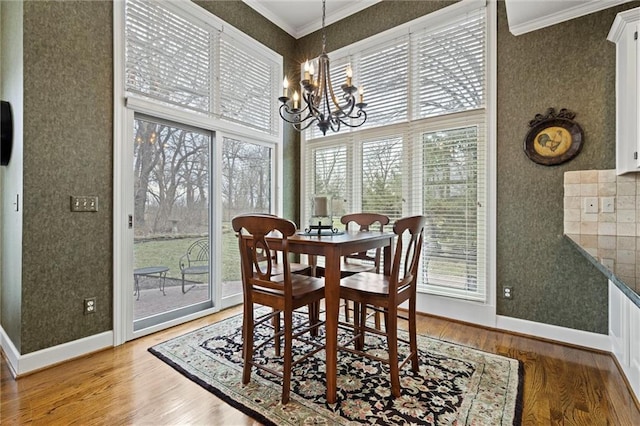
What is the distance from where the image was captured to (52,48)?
2180 mm

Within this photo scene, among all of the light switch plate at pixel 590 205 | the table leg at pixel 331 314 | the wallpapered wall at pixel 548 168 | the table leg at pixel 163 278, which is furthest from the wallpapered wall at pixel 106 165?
the table leg at pixel 331 314

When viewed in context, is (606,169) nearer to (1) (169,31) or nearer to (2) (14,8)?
(1) (169,31)

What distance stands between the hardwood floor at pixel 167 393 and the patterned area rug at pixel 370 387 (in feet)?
0.29

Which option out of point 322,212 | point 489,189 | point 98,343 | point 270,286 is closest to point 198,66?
point 322,212

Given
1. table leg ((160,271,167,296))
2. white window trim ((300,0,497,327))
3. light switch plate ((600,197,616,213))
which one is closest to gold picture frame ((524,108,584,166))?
white window trim ((300,0,497,327))

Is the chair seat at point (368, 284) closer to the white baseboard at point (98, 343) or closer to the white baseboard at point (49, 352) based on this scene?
the white baseboard at point (98, 343)

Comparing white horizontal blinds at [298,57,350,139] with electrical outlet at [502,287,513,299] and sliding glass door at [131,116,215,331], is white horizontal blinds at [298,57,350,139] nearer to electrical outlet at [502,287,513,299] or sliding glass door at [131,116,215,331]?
sliding glass door at [131,116,215,331]

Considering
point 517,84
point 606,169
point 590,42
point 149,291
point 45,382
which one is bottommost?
Answer: point 45,382

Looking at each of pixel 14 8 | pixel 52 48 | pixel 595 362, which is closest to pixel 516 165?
pixel 595 362

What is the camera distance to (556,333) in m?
2.58

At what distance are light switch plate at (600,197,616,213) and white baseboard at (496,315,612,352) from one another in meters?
0.97

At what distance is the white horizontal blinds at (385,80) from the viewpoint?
11.1 feet

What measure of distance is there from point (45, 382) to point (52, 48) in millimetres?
2267

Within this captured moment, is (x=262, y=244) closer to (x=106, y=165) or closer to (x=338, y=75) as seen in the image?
(x=106, y=165)
